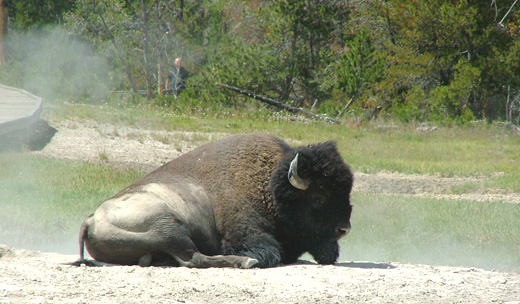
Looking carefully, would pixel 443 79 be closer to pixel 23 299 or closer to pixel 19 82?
pixel 19 82

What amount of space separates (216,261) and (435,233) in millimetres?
4835

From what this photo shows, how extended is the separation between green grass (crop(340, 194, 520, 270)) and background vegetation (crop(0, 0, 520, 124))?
1105 centimetres

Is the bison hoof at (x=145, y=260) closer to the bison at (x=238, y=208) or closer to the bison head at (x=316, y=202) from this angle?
the bison at (x=238, y=208)

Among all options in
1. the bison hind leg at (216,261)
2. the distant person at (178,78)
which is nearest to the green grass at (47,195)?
the bison hind leg at (216,261)

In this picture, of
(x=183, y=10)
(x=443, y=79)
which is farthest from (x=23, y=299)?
(x=183, y=10)

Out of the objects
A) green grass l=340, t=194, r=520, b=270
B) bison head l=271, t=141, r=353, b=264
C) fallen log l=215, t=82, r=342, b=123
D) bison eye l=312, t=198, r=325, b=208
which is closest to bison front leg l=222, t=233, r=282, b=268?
bison head l=271, t=141, r=353, b=264

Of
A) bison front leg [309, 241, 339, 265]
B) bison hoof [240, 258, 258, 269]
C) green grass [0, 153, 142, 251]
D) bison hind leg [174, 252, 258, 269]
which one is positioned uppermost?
bison hoof [240, 258, 258, 269]

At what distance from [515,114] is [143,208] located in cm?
2513

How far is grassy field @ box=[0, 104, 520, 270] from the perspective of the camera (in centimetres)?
887

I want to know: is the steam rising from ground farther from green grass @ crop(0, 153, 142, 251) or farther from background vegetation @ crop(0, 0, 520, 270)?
green grass @ crop(0, 153, 142, 251)

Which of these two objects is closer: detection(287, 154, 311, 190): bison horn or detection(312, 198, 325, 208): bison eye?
detection(287, 154, 311, 190): bison horn

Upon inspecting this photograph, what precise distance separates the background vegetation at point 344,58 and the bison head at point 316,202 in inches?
632

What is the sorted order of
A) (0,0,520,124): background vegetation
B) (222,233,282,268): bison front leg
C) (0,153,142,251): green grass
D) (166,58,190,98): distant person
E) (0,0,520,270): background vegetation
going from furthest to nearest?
(166,58,190,98): distant person → (0,0,520,124): background vegetation → (0,0,520,270): background vegetation → (0,153,142,251): green grass → (222,233,282,268): bison front leg

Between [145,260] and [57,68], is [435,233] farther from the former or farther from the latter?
[57,68]
